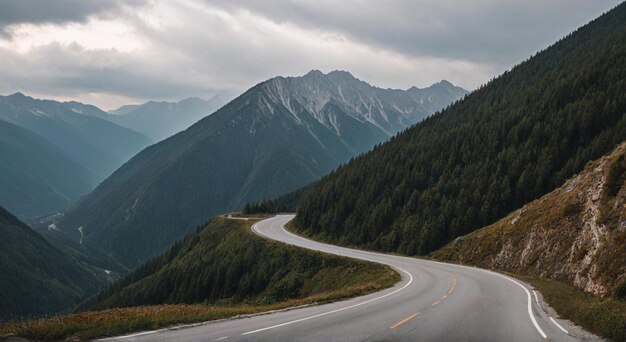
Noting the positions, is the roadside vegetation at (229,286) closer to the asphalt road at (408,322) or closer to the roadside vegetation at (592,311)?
the asphalt road at (408,322)

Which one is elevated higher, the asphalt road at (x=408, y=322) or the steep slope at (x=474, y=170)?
the steep slope at (x=474, y=170)

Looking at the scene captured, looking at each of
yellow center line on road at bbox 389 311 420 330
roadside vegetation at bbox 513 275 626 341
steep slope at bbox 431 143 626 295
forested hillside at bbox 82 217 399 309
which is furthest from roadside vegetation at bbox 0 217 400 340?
steep slope at bbox 431 143 626 295

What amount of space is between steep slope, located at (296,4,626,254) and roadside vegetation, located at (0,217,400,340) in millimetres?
18214

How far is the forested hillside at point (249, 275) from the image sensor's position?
2032 inches

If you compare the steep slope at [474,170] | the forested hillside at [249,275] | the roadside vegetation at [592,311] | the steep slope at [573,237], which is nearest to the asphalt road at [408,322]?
the roadside vegetation at [592,311]

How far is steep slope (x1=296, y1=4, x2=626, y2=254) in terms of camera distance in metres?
70.6

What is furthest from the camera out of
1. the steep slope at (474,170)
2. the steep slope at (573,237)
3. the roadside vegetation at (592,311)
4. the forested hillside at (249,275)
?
the steep slope at (474,170)

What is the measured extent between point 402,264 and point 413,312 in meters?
32.7

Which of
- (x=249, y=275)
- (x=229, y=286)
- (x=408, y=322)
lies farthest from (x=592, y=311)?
(x=229, y=286)

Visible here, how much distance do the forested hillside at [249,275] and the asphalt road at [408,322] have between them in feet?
28.6

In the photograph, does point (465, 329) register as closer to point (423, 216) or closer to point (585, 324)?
point (585, 324)

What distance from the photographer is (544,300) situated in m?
25.8

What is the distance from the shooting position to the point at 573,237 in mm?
36812

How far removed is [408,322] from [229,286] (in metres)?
57.8
